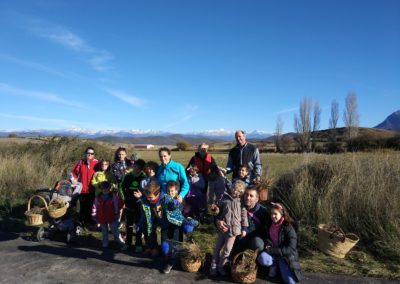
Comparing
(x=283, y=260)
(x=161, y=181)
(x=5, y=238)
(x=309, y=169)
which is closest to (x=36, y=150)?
(x=5, y=238)

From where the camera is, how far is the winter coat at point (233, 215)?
4.61m

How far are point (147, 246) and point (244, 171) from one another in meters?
2.31

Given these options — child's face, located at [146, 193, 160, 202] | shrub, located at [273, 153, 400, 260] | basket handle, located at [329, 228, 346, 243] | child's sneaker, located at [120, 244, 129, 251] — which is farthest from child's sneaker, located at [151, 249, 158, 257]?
shrub, located at [273, 153, 400, 260]

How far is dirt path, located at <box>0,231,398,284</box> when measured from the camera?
4.50 metres

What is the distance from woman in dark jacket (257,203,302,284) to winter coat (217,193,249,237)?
0.39m

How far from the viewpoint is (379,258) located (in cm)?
523

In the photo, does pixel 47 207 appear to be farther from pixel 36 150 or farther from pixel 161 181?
pixel 36 150

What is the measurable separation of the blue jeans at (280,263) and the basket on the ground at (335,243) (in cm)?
102

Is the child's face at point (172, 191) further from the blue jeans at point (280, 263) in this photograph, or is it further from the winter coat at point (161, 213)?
the blue jeans at point (280, 263)

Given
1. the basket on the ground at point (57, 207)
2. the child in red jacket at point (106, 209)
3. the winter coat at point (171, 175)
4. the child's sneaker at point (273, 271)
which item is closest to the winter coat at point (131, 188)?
the child in red jacket at point (106, 209)

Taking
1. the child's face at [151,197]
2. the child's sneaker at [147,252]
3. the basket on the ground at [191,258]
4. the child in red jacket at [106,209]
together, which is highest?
the child's face at [151,197]

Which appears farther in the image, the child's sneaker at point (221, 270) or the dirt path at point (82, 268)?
the child's sneaker at point (221, 270)

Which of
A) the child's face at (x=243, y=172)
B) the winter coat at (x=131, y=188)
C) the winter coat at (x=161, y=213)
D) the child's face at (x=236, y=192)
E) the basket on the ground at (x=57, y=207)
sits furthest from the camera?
the child's face at (x=243, y=172)

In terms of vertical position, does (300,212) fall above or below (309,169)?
below
